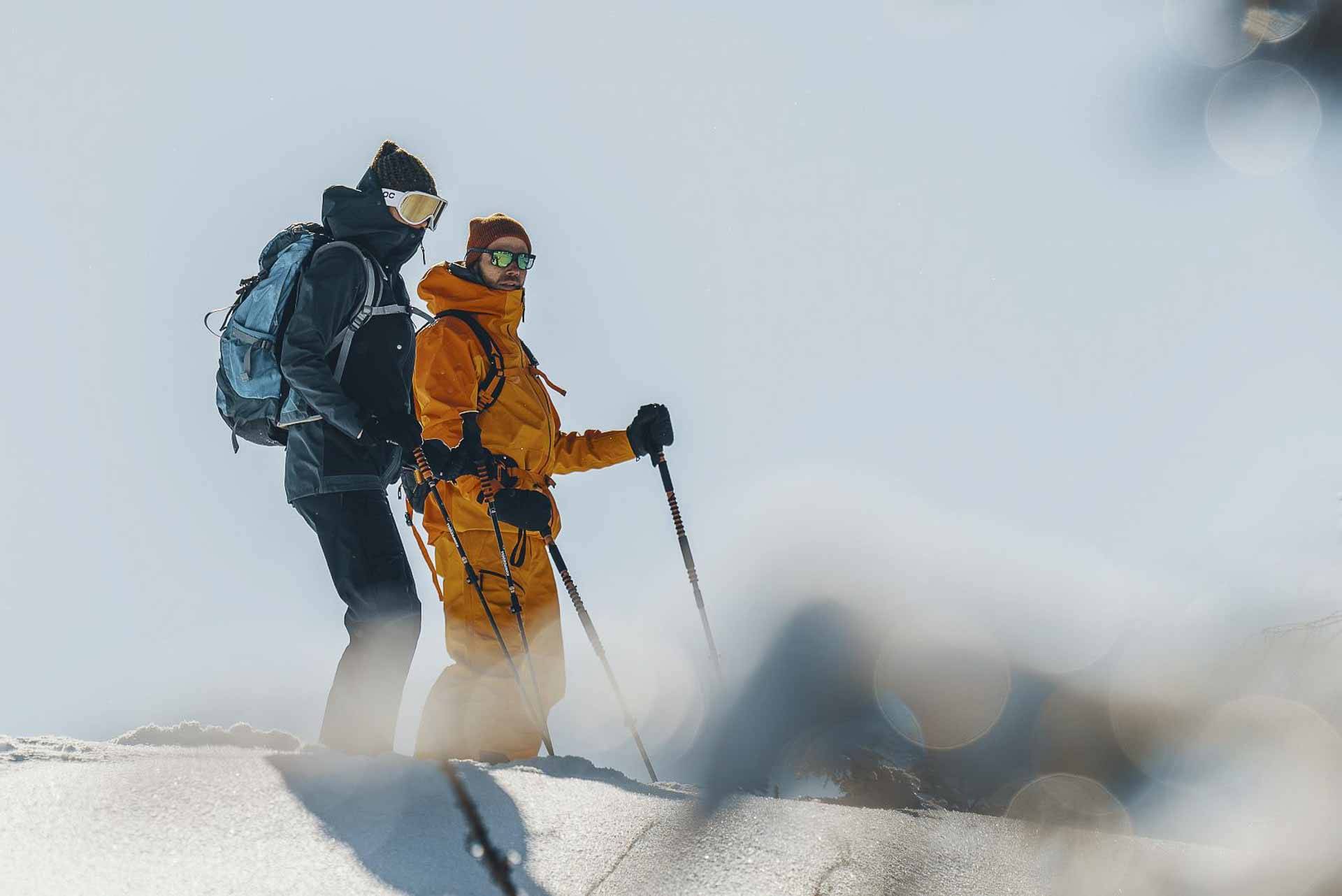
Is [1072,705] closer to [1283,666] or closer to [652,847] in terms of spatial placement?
[1283,666]

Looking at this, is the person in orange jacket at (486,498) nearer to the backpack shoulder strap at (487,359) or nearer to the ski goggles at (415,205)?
the backpack shoulder strap at (487,359)

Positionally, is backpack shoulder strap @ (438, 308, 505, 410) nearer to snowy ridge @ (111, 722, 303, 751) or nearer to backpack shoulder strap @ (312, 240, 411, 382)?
backpack shoulder strap @ (312, 240, 411, 382)

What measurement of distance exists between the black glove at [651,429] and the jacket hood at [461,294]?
1040 millimetres

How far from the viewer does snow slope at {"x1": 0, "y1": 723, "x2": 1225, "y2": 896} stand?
8.96ft

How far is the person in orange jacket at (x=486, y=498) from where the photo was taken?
6.00m

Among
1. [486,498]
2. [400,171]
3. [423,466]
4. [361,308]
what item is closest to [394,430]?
[423,466]

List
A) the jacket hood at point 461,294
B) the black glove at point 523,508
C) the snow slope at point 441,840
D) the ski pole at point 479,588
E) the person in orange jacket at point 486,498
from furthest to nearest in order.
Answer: the jacket hood at point 461,294 < the person in orange jacket at point 486,498 < the black glove at point 523,508 < the ski pole at point 479,588 < the snow slope at point 441,840

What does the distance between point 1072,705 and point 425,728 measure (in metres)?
6.01

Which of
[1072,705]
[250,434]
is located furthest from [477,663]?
[1072,705]

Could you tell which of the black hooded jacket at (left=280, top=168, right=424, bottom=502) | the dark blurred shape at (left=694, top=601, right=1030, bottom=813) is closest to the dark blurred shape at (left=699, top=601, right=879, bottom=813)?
the dark blurred shape at (left=694, top=601, right=1030, bottom=813)

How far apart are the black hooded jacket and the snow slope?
145cm

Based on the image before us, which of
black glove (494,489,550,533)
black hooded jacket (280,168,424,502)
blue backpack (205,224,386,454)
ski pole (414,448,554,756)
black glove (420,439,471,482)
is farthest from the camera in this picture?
black glove (494,489,550,533)

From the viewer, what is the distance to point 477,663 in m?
6.15

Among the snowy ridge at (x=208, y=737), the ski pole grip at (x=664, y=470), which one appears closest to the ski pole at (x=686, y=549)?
the ski pole grip at (x=664, y=470)
